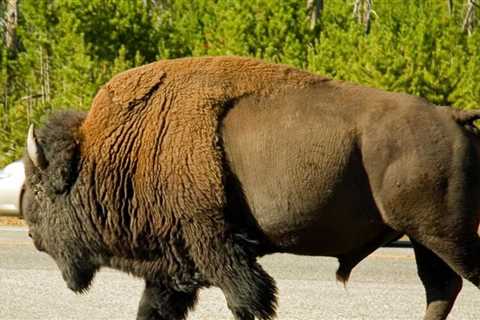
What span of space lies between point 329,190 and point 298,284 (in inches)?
156

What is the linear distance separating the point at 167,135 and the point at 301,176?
0.76m

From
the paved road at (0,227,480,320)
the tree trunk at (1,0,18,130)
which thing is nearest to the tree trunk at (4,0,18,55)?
the tree trunk at (1,0,18,130)

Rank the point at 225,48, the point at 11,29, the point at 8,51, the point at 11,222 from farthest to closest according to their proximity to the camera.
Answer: the point at 11,29 → the point at 8,51 → the point at 225,48 → the point at 11,222

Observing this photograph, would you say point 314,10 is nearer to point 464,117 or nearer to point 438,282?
point 438,282

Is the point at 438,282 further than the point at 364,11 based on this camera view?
No

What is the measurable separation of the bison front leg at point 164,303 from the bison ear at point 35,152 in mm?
915

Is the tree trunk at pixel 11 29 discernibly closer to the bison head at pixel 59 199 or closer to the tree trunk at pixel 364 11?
the tree trunk at pixel 364 11

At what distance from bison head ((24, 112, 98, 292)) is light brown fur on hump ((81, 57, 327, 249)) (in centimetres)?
13

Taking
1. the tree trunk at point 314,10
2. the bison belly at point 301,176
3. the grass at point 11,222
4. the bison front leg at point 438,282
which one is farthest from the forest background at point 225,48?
the bison belly at point 301,176

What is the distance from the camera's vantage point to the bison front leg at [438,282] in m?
6.07

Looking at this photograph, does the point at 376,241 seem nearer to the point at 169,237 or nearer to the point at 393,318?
the point at 169,237

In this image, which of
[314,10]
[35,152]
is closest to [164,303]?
[35,152]

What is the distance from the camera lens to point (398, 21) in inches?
851

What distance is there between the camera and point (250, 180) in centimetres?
587
